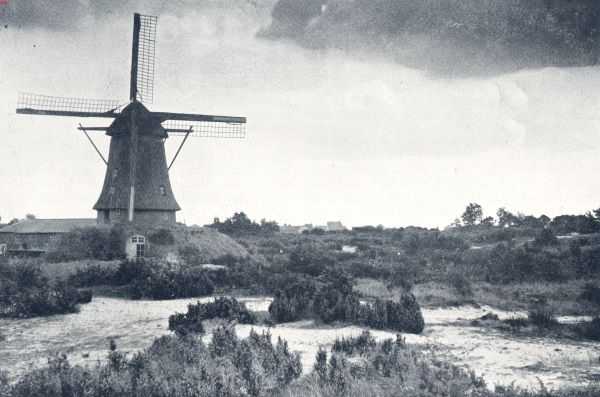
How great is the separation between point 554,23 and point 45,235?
43486 millimetres

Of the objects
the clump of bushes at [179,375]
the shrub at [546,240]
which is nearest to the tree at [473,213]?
the shrub at [546,240]

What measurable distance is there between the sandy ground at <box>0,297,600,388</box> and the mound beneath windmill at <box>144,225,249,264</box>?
38.4 ft

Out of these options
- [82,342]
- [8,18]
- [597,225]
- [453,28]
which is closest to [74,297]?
[82,342]

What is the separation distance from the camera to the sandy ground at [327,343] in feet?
29.3

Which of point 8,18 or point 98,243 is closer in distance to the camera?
point 8,18

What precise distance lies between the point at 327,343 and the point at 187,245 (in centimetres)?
1911

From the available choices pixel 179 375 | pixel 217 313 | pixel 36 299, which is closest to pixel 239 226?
pixel 36 299

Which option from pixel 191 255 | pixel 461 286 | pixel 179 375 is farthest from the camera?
pixel 191 255

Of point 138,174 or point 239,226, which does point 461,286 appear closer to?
point 138,174

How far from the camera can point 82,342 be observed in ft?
37.2

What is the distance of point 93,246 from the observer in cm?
2738

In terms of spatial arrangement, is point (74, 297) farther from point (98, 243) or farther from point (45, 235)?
point (45, 235)

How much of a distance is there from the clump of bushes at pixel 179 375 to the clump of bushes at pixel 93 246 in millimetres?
19801

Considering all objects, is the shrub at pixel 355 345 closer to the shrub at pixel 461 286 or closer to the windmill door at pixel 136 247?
the shrub at pixel 461 286
